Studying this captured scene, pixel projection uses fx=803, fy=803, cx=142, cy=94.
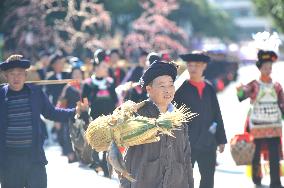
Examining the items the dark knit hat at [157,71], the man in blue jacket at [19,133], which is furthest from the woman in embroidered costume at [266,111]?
the dark knit hat at [157,71]

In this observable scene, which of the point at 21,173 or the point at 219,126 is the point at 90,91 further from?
the point at 21,173

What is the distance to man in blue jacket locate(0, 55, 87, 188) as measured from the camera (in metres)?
7.61

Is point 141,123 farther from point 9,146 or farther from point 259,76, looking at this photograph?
point 259,76

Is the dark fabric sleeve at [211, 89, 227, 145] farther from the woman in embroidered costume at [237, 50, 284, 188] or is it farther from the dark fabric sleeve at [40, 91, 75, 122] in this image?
the dark fabric sleeve at [40, 91, 75, 122]

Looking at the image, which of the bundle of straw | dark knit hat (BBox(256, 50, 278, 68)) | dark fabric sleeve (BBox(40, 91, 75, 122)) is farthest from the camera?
dark knit hat (BBox(256, 50, 278, 68))

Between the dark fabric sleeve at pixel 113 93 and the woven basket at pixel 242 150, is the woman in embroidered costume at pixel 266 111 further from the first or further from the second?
the dark fabric sleeve at pixel 113 93

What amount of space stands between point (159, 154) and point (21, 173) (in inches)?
76.5

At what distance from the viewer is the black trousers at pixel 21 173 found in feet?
24.9

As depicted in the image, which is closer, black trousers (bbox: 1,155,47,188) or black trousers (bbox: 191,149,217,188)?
black trousers (bbox: 1,155,47,188)

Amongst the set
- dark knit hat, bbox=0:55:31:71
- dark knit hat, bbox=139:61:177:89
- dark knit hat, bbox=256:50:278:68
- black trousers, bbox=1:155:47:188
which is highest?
dark knit hat, bbox=256:50:278:68

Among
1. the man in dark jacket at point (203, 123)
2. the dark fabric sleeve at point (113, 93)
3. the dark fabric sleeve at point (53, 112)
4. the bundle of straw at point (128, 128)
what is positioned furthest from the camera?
the dark fabric sleeve at point (113, 93)

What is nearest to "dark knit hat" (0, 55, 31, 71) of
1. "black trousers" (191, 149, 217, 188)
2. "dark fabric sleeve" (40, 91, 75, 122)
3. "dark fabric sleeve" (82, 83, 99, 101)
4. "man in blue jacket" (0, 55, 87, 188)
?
"man in blue jacket" (0, 55, 87, 188)

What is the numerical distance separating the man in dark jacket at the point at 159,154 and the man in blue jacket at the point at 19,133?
1701mm

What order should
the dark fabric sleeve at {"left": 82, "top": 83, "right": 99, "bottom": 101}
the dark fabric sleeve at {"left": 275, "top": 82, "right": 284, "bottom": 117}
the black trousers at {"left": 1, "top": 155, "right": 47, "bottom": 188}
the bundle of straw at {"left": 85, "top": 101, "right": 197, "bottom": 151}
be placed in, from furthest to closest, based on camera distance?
the dark fabric sleeve at {"left": 82, "top": 83, "right": 99, "bottom": 101}, the dark fabric sleeve at {"left": 275, "top": 82, "right": 284, "bottom": 117}, the black trousers at {"left": 1, "top": 155, "right": 47, "bottom": 188}, the bundle of straw at {"left": 85, "top": 101, "right": 197, "bottom": 151}
